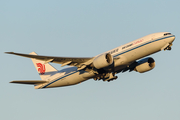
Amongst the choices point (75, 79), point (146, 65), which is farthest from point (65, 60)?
point (146, 65)

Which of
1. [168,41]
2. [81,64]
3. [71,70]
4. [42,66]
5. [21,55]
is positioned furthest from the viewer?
[42,66]

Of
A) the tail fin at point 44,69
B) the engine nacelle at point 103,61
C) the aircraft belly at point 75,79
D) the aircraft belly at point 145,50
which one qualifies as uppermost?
the tail fin at point 44,69

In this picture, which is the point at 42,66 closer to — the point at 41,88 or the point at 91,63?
the point at 41,88

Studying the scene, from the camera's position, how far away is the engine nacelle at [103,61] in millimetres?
37156

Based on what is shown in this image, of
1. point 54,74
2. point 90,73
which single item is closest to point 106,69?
point 90,73

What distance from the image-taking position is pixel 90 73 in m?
40.1

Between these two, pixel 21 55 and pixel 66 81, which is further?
pixel 66 81

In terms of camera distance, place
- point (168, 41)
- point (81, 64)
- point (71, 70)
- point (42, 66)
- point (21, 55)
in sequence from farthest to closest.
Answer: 1. point (42, 66)
2. point (71, 70)
3. point (81, 64)
4. point (168, 41)
5. point (21, 55)

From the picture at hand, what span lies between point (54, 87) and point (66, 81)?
9.38 ft

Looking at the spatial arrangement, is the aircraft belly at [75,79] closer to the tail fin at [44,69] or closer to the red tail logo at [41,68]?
the tail fin at [44,69]

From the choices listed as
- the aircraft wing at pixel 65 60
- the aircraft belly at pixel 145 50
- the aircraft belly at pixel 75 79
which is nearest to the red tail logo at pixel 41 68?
the aircraft belly at pixel 75 79

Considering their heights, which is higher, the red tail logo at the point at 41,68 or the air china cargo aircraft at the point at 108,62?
the red tail logo at the point at 41,68

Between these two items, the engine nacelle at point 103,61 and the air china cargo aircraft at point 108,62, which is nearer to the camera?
the air china cargo aircraft at point 108,62

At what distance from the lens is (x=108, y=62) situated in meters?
37.7
